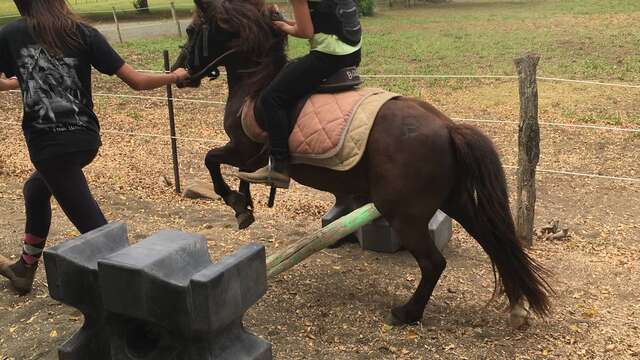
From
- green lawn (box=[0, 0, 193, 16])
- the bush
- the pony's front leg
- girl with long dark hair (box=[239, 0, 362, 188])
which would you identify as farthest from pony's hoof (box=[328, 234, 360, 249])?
green lawn (box=[0, 0, 193, 16])

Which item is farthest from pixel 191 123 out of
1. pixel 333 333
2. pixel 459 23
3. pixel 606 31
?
pixel 459 23

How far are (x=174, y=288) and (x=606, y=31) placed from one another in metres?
17.4

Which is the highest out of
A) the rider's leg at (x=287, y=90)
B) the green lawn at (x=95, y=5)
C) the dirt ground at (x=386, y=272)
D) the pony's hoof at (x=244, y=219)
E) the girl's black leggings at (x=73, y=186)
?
the green lawn at (x=95, y=5)

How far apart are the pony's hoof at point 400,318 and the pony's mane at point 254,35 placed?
1605 mm

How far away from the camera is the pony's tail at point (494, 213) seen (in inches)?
137

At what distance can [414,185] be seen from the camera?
11.5 feet

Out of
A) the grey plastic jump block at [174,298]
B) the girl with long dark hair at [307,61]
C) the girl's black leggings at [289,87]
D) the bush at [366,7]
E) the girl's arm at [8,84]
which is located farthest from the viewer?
the bush at [366,7]

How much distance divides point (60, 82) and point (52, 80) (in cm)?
4

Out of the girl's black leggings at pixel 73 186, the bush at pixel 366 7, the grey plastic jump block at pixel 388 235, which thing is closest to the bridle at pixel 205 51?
the girl's black leggings at pixel 73 186

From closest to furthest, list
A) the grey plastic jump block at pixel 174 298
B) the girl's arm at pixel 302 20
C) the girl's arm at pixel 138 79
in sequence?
the grey plastic jump block at pixel 174 298, the girl's arm at pixel 138 79, the girl's arm at pixel 302 20

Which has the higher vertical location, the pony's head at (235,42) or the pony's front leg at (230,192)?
the pony's head at (235,42)

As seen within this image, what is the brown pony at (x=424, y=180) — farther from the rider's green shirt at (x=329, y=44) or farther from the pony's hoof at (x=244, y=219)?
the pony's hoof at (x=244, y=219)

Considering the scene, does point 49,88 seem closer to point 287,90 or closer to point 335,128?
point 287,90

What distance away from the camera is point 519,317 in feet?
11.9
